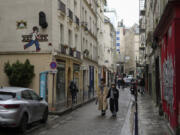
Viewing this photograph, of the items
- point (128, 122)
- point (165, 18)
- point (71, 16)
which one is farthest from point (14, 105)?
point (71, 16)

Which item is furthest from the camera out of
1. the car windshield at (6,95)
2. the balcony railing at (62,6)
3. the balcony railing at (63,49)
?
the balcony railing at (63,49)

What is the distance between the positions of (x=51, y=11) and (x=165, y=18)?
9741 mm

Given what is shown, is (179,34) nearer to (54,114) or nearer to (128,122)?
(128,122)

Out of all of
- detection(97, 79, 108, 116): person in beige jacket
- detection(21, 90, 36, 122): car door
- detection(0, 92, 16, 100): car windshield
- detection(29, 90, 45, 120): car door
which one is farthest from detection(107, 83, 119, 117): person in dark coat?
detection(0, 92, 16, 100): car windshield

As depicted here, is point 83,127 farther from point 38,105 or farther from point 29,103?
point 29,103

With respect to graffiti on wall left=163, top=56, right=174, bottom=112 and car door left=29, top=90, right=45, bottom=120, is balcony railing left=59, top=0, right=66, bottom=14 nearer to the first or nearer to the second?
car door left=29, top=90, right=45, bottom=120

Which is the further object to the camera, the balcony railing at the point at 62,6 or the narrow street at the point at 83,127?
→ the balcony railing at the point at 62,6

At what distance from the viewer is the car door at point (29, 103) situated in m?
10.2

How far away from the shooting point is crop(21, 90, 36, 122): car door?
400 inches

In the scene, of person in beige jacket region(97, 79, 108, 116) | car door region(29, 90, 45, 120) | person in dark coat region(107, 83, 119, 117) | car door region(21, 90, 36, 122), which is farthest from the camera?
person in beige jacket region(97, 79, 108, 116)

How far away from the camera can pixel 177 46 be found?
891 centimetres

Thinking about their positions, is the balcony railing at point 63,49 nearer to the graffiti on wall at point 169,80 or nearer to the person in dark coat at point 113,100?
the person in dark coat at point 113,100

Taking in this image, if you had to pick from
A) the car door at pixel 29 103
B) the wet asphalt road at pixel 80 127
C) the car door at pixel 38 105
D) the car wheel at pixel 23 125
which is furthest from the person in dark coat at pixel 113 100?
the car wheel at pixel 23 125

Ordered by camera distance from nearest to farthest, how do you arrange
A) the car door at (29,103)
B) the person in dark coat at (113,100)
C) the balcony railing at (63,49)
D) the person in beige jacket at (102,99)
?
the car door at (29,103), the person in dark coat at (113,100), the person in beige jacket at (102,99), the balcony railing at (63,49)
